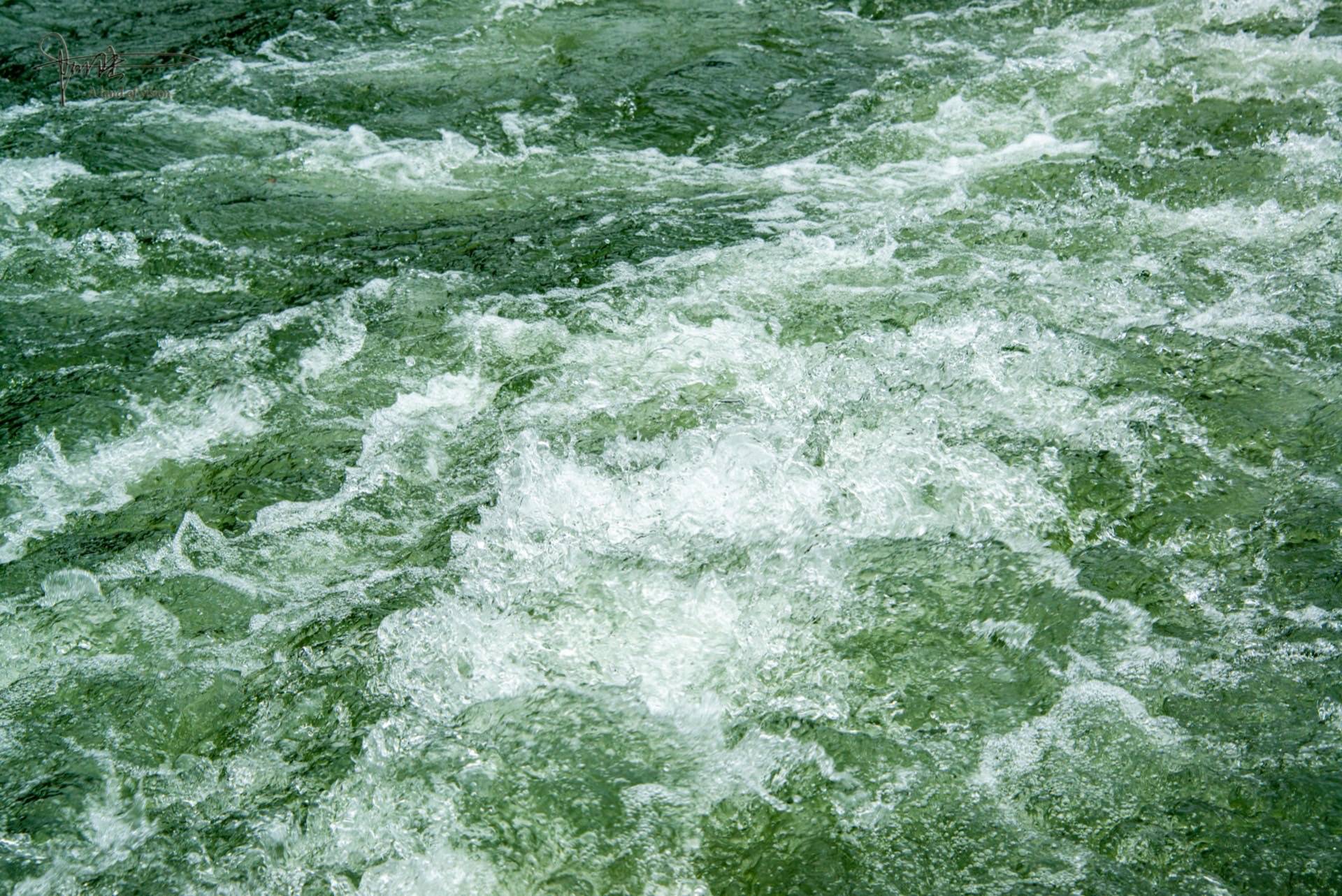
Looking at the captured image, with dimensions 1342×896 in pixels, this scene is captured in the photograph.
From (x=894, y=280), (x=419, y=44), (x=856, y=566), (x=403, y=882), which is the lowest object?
(x=403, y=882)

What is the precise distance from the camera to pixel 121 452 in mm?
3303

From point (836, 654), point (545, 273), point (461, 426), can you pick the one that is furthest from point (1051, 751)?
point (545, 273)

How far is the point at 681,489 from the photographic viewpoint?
2990 millimetres

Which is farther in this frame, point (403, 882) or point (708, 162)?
point (708, 162)

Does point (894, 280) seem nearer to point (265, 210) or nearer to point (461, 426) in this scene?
point (461, 426)

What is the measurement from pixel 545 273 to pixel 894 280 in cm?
122

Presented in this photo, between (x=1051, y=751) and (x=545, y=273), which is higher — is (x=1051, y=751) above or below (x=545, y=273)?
below

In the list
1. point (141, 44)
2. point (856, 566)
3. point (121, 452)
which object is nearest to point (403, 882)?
point (856, 566)

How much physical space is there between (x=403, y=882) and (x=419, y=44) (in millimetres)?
4983

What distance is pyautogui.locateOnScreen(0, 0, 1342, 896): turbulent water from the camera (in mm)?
2215

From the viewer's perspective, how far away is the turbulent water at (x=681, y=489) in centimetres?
221

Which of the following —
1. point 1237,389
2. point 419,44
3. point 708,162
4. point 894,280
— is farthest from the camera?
point 419,44

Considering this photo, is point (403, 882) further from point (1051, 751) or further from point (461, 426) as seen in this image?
point (461, 426)

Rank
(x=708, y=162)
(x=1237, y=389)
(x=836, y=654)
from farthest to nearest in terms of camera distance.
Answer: (x=708, y=162) < (x=1237, y=389) < (x=836, y=654)
